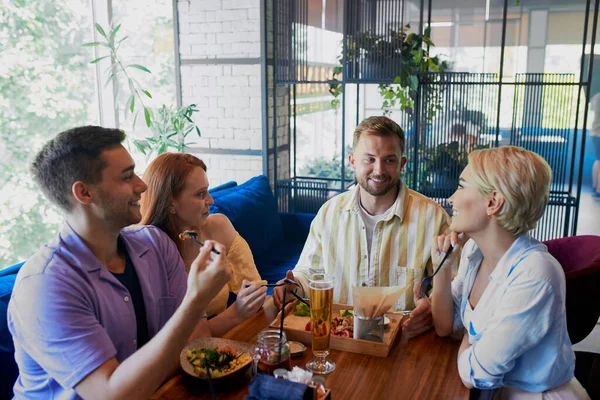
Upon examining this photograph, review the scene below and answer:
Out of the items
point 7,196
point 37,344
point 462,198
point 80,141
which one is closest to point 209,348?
point 37,344

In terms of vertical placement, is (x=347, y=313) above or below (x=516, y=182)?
below

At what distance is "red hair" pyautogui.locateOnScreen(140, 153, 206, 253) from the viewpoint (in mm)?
2074

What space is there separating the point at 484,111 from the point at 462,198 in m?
2.71

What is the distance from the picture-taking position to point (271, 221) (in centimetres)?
413

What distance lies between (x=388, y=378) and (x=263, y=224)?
2578 mm

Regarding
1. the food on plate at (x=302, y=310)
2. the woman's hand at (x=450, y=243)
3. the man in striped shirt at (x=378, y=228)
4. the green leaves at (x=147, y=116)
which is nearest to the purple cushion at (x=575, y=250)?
the man in striped shirt at (x=378, y=228)

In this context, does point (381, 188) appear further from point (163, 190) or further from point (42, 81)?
point (42, 81)

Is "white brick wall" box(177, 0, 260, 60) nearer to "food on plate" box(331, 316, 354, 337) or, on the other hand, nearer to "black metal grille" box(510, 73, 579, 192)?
"black metal grille" box(510, 73, 579, 192)

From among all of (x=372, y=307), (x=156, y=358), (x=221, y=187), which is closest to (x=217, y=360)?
(x=156, y=358)

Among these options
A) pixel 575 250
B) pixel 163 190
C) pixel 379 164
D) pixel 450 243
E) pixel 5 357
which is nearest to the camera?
pixel 450 243

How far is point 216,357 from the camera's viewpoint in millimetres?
1462

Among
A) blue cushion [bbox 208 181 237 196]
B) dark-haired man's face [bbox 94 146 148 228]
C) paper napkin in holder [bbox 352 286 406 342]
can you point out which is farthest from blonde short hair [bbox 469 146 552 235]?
blue cushion [bbox 208 181 237 196]

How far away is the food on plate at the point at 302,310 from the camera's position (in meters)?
1.79

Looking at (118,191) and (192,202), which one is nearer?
(118,191)
